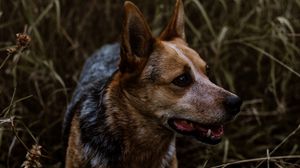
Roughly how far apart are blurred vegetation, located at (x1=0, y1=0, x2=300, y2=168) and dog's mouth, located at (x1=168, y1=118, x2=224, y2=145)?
3.91ft

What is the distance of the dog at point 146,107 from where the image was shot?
11.8 feet

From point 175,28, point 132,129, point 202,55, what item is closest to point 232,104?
point 132,129

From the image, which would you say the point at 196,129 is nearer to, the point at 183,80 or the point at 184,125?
the point at 184,125

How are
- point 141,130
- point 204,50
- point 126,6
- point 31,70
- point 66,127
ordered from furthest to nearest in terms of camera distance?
point 204,50 < point 31,70 < point 66,127 < point 141,130 < point 126,6

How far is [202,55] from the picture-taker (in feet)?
18.2

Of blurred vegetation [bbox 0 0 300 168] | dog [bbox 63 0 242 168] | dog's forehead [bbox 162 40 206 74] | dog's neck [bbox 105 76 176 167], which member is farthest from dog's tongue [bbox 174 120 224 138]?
blurred vegetation [bbox 0 0 300 168]

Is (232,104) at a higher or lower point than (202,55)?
higher

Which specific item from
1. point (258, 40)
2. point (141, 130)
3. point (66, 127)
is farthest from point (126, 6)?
point (258, 40)

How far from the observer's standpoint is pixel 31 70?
16.7 feet

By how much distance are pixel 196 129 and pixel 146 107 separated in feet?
1.05

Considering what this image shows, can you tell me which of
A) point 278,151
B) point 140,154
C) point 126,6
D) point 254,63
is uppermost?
point 126,6

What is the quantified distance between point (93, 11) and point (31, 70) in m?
0.99

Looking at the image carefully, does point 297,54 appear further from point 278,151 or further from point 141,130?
point 141,130

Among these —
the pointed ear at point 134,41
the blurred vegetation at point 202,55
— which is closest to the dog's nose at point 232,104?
the pointed ear at point 134,41
